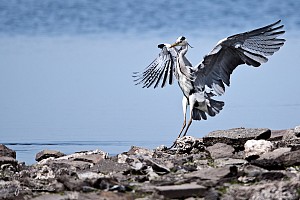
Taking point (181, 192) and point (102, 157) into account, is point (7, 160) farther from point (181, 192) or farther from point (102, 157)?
point (181, 192)

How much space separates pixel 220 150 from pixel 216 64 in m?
1.63

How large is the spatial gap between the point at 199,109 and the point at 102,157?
6.25 ft

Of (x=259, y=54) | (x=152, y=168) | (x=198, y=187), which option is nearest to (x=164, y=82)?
(x=259, y=54)

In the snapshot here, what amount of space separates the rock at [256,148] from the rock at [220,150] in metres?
0.18

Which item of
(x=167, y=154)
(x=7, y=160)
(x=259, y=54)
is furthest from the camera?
(x=259, y=54)

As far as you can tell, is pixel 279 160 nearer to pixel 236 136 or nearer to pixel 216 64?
pixel 236 136

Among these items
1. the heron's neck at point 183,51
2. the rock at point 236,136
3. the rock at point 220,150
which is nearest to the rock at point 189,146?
the rock at point 236,136

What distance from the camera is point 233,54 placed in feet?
Answer: 27.8

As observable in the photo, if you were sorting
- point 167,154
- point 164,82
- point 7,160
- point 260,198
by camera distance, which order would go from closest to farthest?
point 260,198, point 7,160, point 167,154, point 164,82

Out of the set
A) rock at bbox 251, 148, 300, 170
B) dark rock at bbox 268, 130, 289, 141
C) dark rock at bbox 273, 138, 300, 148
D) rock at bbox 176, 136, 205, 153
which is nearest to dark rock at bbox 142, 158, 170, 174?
rock at bbox 251, 148, 300, 170

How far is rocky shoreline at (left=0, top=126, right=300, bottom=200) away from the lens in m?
5.20

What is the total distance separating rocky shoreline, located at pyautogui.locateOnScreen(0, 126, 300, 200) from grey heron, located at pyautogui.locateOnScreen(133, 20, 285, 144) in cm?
95

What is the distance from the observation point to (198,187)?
17.1 feet

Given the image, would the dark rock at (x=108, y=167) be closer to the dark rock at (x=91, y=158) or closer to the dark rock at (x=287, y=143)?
the dark rock at (x=91, y=158)
